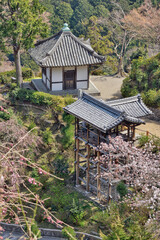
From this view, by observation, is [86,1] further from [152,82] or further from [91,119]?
[91,119]

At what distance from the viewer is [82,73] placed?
2242 cm

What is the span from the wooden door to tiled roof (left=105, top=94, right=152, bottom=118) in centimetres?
729

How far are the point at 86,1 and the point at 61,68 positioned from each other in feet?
91.8

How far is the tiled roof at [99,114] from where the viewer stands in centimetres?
1379

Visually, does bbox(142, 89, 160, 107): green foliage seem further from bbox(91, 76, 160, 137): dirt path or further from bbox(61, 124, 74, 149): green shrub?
bbox(61, 124, 74, 149): green shrub

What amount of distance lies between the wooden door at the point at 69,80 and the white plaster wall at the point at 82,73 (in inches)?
15.1

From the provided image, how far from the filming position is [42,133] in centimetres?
1972

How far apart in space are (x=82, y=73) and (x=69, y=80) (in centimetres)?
99

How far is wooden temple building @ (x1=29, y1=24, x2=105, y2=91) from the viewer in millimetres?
21261

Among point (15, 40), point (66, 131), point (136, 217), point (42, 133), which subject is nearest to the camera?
point (136, 217)

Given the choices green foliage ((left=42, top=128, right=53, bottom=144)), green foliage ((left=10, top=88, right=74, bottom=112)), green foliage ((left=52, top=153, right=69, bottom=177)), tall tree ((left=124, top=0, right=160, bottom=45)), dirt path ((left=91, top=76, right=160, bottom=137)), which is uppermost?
tall tree ((left=124, top=0, right=160, bottom=45))

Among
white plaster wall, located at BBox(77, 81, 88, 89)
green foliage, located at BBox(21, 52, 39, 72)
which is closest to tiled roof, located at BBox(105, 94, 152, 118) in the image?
white plaster wall, located at BBox(77, 81, 88, 89)

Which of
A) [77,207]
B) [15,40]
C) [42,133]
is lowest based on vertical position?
[77,207]

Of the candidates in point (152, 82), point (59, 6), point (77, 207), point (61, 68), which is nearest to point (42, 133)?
point (61, 68)
